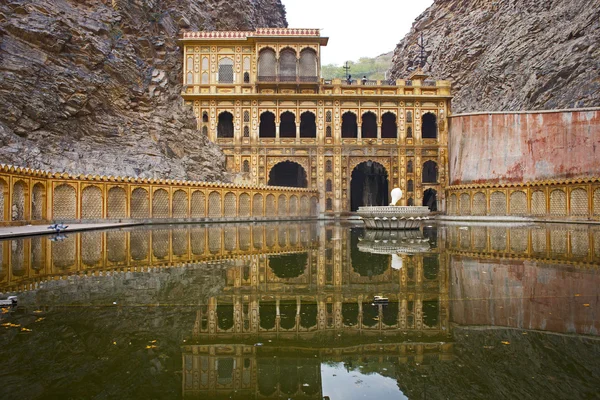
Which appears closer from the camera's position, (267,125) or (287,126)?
(267,125)

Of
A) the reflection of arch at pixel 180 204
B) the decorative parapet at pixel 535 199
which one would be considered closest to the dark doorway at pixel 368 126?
the decorative parapet at pixel 535 199

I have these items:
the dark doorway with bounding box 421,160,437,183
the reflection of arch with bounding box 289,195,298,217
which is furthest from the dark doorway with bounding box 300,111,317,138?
the reflection of arch with bounding box 289,195,298,217

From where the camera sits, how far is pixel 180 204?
2633 cm

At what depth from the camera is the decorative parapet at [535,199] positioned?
25.5m

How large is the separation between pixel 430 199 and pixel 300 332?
3927cm

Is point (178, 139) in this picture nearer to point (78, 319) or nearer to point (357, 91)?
point (357, 91)

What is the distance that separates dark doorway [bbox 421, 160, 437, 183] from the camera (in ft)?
139

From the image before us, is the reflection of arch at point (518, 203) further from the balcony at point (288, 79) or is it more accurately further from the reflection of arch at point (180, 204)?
the reflection of arch at point (180, 204)

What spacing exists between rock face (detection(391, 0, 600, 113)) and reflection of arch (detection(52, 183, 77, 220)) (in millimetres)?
35005

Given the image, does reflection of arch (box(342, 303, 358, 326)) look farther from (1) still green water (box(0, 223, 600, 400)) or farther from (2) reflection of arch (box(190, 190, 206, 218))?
(2) reflection of arch (box(190, 190, 206, 218))

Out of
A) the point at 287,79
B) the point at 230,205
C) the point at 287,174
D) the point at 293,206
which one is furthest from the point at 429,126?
the point at 230,205

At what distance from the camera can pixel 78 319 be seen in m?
4.52

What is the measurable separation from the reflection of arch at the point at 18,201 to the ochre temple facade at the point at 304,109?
19.6 meters

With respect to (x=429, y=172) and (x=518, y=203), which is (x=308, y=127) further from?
(x=518, y=203)
